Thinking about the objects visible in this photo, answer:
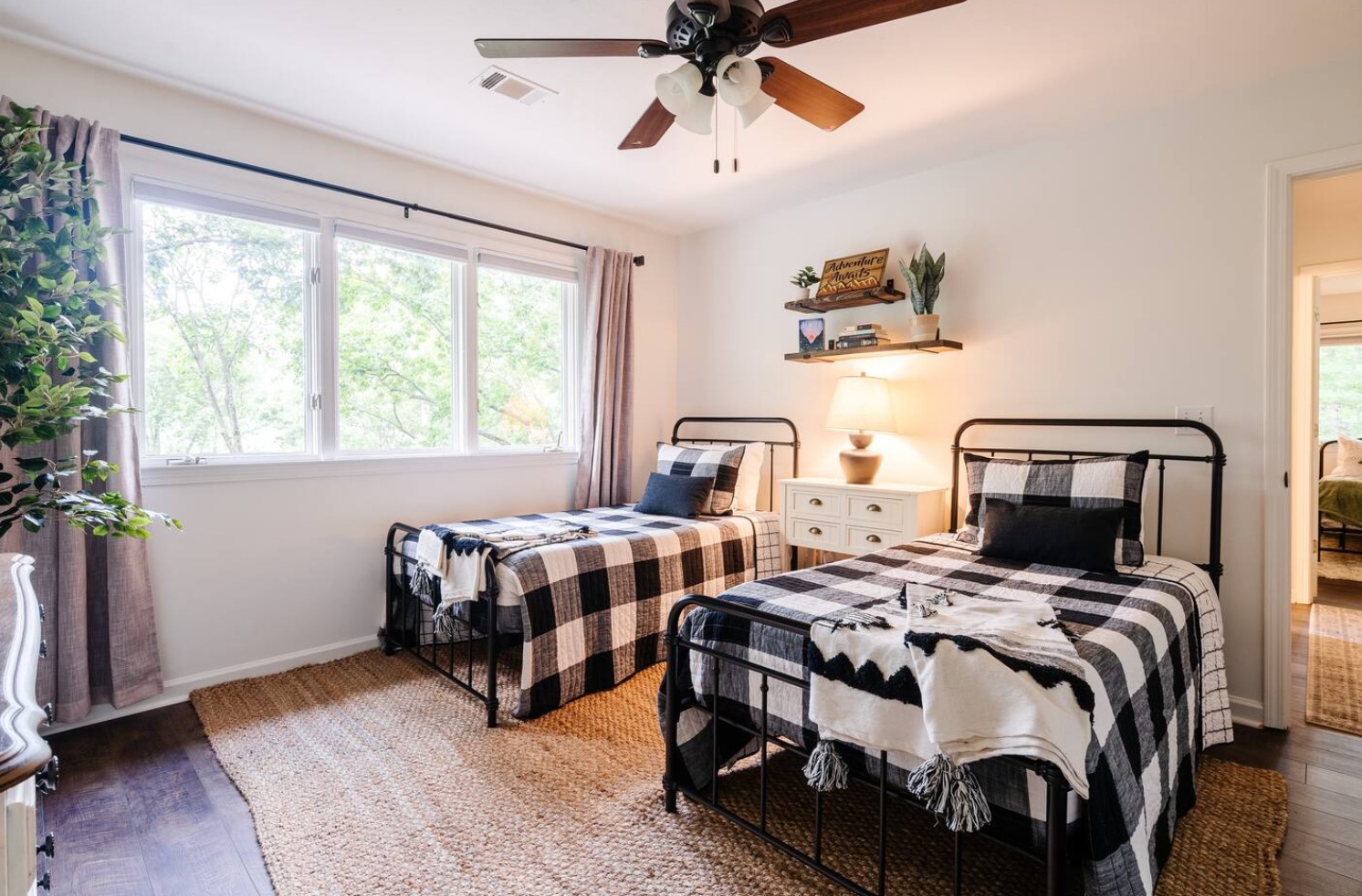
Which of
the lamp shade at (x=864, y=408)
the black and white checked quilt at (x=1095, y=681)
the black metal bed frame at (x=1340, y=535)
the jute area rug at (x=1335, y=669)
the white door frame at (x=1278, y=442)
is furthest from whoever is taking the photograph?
the black metal bed frame at (x=1340, y=535)

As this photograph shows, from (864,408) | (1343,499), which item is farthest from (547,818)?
(1343,499)

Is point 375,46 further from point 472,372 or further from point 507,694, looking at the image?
point 507,694

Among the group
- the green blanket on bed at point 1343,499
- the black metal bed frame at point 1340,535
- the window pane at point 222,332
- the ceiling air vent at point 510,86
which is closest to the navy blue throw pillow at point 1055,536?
the ceiling air vent at point 510,86

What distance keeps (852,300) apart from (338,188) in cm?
264

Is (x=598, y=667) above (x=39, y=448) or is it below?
below

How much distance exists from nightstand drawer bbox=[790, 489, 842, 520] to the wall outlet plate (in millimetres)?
1475

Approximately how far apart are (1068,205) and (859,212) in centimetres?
108

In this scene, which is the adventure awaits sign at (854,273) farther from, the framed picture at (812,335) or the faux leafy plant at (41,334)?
the faux leafy plant at (41,334)

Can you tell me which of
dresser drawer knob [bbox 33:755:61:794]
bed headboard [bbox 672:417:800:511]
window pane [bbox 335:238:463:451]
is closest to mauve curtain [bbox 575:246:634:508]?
bed headboard [bbox 672:417:800:511]

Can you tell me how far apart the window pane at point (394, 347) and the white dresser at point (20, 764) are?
232 cm

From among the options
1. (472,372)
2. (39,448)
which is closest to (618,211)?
(472,372)

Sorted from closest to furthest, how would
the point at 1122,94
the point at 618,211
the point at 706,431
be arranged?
1. the point at 1122,94
2. the point at 618,211
3. the point at 706,431

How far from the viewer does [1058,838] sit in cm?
127

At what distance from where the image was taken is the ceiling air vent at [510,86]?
8.38 ft
